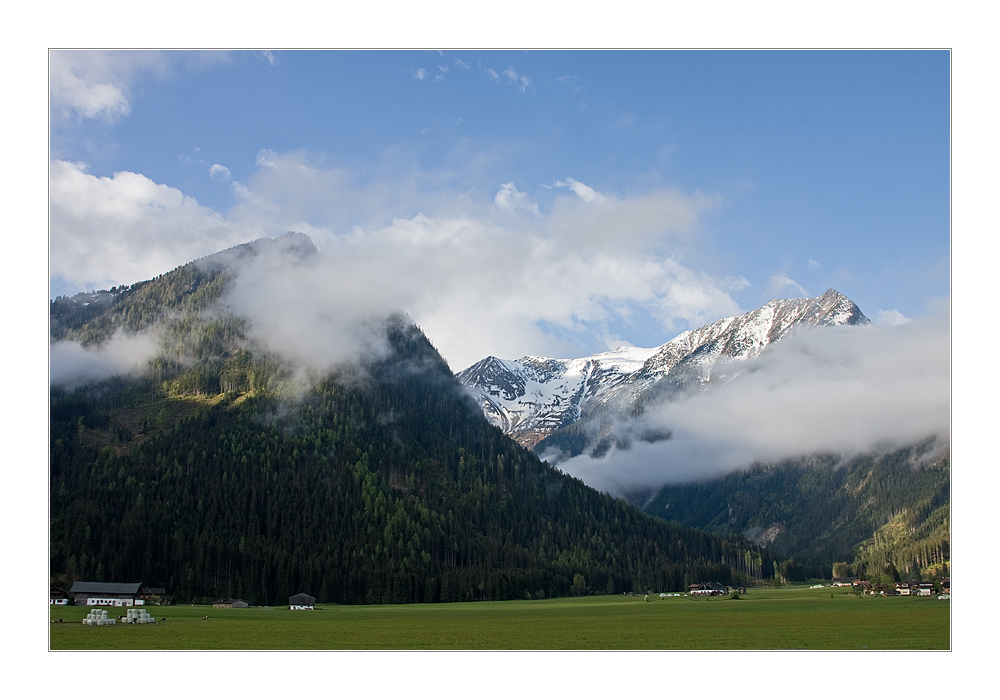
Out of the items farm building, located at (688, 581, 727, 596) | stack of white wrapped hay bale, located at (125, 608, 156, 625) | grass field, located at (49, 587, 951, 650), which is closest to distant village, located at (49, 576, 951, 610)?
grass field, located at (49, 587, 951, 650)

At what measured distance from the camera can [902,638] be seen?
A: 66.3 meters

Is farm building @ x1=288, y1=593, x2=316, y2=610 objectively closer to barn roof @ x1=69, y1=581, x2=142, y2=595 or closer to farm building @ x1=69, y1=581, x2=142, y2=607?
farm building @ x1=69, y1=581, x2=142, y2=607

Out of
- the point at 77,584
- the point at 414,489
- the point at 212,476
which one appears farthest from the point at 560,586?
the point at 77,584

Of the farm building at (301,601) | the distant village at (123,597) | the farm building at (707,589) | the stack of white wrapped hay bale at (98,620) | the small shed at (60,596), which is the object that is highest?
the stack of white wrapped hay bale at (98,620)

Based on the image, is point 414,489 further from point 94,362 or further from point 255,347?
point 94,362

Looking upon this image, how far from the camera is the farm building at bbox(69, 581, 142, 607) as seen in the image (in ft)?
346

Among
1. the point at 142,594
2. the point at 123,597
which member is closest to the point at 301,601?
the point at 142,594

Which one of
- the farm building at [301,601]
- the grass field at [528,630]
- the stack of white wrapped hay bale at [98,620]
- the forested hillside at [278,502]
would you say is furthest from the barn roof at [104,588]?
the stack of white wrapped hay bale at [98,620]

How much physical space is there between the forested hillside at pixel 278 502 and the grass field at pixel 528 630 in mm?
30419

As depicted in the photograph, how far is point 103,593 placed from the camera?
10894cm

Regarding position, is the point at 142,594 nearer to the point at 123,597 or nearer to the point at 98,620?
the point at 123,597

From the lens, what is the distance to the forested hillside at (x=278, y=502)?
130500 mm

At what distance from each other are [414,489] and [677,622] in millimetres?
103662

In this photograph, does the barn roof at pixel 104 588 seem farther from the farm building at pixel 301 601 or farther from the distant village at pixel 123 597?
the farm building at pixel 301 601
